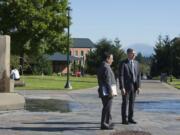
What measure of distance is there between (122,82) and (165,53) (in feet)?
308

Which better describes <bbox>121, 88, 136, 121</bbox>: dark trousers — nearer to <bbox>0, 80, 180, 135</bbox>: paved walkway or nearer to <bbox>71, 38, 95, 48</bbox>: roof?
<bbox>0, 80, 180, 135</bbox>: paved walkway

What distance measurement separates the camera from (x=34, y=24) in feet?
197

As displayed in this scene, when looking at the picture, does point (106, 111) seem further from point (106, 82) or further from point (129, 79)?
point (129, 79)

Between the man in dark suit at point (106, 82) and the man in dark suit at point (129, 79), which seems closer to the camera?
the man in dark suit at point (106, 82)

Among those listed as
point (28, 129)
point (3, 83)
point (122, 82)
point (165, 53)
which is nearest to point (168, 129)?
point (122, 82)

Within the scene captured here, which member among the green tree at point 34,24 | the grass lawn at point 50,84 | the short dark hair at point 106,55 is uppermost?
the green tree at point 34,24

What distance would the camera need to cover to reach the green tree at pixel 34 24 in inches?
2382

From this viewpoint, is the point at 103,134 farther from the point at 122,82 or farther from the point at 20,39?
the point at 20,39

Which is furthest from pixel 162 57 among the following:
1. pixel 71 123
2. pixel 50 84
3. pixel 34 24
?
pixel 71 123

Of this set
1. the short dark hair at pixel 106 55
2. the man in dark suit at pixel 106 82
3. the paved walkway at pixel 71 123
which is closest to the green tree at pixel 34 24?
the paved walkway at pixel 71 123

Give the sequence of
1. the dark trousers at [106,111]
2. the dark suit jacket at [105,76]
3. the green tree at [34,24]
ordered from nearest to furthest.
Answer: the dark suit jacket at [105,76]
the dark trousers at [106,111]
the green tree at [34,24]

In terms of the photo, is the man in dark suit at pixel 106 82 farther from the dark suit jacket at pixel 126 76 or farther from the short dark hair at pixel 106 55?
the dark suit jacket at pixel 126 76

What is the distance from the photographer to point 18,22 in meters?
60.7

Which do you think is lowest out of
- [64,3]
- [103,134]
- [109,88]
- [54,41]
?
[103,134]
